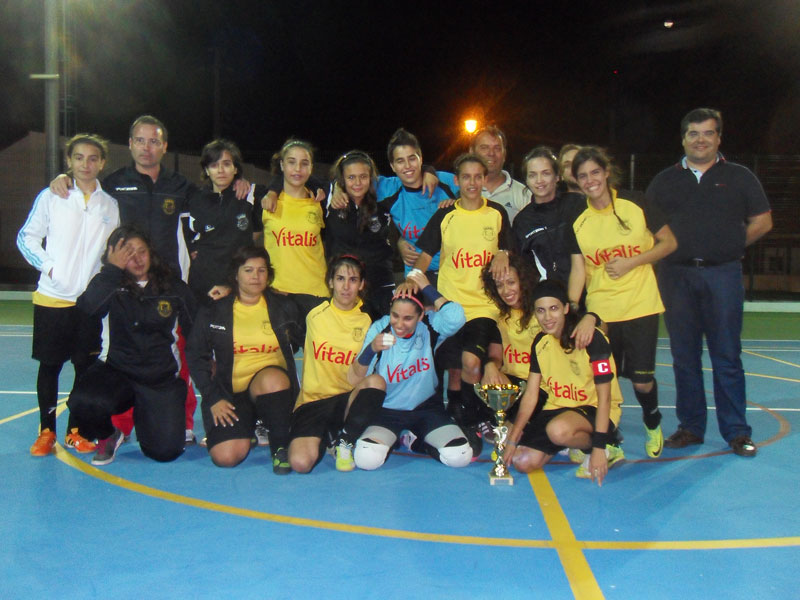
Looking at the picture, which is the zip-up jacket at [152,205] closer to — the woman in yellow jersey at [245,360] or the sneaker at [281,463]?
the woman in yellow jersey at [245,360]

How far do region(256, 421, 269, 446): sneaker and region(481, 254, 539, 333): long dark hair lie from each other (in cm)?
174

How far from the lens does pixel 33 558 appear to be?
2.78 metres

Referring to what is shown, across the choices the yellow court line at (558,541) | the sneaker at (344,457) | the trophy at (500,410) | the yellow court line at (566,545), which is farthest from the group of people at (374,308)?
the yellow court line at (558,541)

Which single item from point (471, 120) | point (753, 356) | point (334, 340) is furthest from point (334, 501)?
point (471, 120)

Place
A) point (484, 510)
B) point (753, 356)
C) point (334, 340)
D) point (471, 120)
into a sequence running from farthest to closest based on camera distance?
point (471, 120) → point (753, 356) → point (334, 340) → point (484, 510)

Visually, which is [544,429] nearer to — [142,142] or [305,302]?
[305,302]

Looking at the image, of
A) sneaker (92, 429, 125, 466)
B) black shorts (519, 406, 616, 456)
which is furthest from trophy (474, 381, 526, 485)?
sneaker (92, 429, 125, 466)

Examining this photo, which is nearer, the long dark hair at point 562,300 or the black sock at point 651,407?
the long dark hair at point 562,300

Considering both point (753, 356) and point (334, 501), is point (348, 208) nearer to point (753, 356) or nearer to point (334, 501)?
point (334, 501)

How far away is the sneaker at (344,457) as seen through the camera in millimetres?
4008

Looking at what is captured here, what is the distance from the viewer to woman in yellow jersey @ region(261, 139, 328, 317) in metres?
4.77

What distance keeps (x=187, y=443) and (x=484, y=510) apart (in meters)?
2.18

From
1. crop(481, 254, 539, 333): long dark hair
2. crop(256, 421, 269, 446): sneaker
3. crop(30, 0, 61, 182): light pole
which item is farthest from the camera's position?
crop(30, 0, 61, 182): light pole

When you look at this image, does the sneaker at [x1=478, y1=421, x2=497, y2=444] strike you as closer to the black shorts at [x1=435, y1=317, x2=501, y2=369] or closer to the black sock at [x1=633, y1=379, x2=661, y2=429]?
the black shorts at [x1=435, y1=317, x2=501, y2=369]
